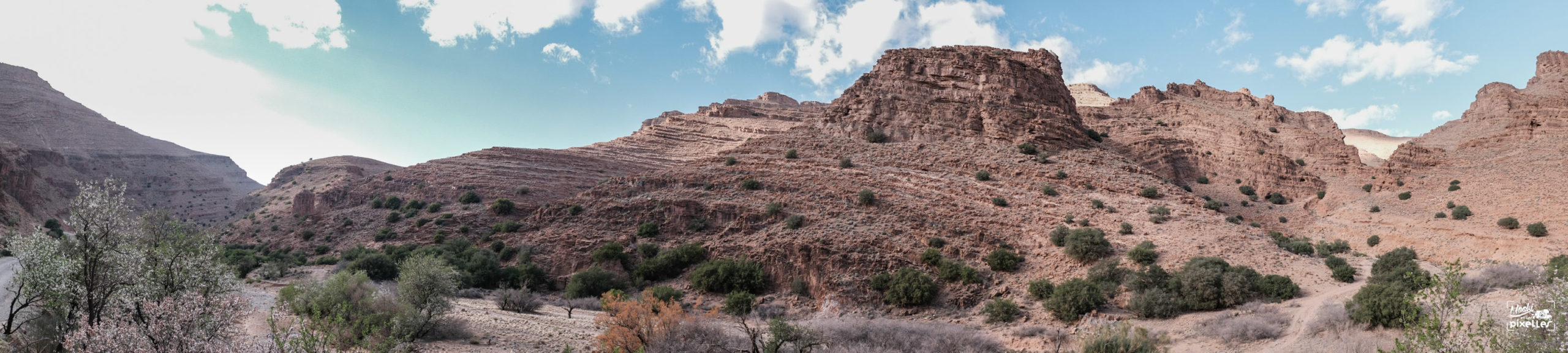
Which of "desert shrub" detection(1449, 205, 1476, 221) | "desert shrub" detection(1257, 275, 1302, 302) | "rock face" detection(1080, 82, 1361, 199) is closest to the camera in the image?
"desert shrub" detection(1257, 275, 1302, 302)

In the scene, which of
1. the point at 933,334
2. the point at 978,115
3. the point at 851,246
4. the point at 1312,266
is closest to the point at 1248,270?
the point at 1312,266

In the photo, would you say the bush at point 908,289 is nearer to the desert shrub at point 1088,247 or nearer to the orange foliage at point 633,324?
the desert shrub at point 1088,247

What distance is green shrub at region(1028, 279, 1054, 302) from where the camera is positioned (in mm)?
19422

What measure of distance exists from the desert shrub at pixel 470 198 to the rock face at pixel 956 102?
22.6 metres

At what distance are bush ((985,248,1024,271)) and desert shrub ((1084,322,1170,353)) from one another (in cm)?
783

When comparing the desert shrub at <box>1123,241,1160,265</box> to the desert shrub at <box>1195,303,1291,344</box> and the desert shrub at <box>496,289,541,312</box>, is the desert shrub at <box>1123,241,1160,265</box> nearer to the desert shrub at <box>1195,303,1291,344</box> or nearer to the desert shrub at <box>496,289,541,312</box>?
the desert shrub at <box>1195,303,1291,344</box>

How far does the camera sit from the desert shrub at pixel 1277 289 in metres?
16.9

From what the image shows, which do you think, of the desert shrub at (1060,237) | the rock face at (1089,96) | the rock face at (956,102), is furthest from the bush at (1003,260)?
the rock face at (1089,96)

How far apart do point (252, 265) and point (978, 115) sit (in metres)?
37.6

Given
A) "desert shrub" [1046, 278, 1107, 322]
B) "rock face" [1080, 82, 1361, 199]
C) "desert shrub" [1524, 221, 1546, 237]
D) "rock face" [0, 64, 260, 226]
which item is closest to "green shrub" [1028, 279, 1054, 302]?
"desert shrub" [1046, 278, 1107, 322]

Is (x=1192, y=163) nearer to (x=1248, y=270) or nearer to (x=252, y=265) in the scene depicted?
(x=1248, y=270)

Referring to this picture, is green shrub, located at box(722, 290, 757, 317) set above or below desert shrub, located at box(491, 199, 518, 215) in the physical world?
below

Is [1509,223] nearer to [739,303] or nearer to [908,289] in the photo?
[908,289]

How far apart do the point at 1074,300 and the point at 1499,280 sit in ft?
27.1
